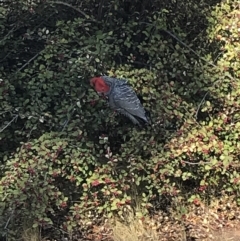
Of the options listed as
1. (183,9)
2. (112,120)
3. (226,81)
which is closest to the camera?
(112,120)

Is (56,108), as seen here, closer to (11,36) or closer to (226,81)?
(11,36)

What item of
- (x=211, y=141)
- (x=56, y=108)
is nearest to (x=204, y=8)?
(x=211, y=141)

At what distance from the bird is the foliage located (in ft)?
0.24

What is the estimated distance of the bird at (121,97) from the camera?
4494 mm

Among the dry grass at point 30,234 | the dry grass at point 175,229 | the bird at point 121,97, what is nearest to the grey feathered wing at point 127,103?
the bird at point 121,97

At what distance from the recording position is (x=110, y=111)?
14.8 feet

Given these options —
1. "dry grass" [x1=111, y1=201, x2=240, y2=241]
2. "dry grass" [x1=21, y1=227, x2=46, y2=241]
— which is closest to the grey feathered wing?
"dry grass" [x1=111, y1=201, x2=240, y2=241]

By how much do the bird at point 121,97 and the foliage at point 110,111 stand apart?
74 mm

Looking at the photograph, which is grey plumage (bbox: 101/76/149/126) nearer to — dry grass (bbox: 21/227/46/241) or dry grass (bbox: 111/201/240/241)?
dry grass (bbox: 111/201/240/241)

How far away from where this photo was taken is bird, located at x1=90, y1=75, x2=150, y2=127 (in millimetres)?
4494

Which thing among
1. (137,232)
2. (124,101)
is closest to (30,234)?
(137,232)

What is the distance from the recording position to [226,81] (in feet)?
16.0

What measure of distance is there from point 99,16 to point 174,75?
0.87 metres

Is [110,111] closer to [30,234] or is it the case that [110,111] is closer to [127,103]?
[127,103]
